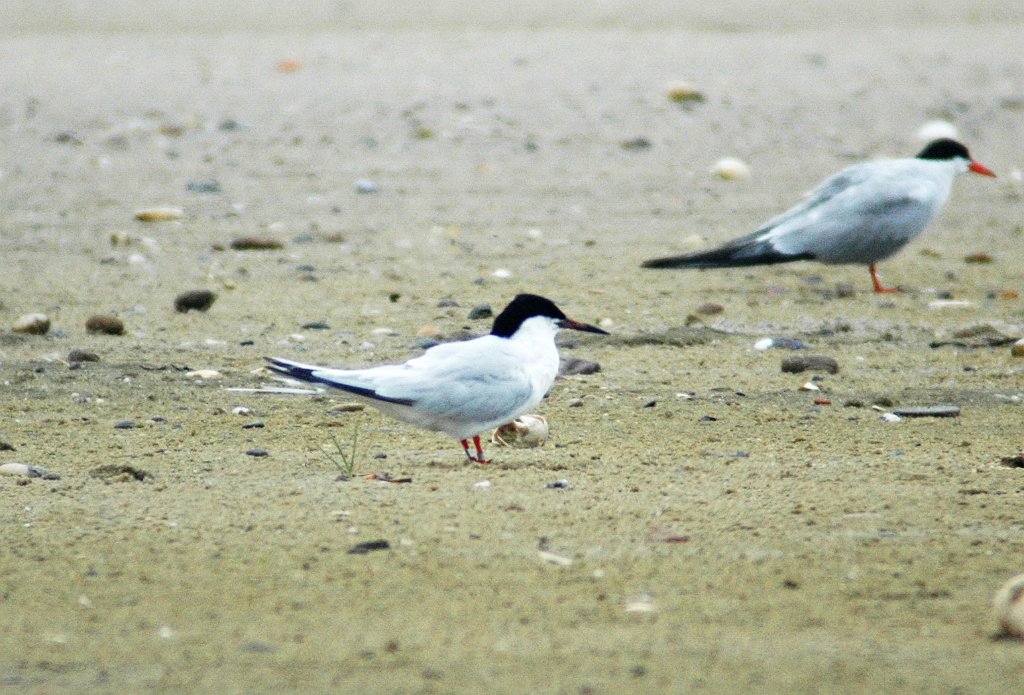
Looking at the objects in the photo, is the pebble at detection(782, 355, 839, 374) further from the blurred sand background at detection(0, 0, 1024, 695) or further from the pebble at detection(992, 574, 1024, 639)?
the pebble at detection(992, 574, 1024, 639)

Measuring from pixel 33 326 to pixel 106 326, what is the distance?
0.84ft

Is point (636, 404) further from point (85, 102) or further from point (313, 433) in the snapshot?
point (85, 102)

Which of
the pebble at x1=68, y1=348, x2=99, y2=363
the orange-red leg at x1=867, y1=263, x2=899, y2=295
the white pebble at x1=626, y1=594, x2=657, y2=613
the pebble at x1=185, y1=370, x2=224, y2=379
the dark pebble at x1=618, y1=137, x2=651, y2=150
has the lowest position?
the pebble at x1=68, y1=348, x2=99, y2=363

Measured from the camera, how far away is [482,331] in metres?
5.59

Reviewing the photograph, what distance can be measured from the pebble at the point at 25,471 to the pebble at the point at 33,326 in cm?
165

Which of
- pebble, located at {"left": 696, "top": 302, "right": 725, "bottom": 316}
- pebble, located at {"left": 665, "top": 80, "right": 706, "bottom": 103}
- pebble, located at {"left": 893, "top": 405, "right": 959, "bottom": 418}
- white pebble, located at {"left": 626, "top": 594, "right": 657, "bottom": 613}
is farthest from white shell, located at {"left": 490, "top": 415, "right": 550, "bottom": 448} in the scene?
pebble, located at {"left": 665, "top": 80, "right": 706, "bottom": 103}

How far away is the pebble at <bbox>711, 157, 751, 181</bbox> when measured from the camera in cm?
859

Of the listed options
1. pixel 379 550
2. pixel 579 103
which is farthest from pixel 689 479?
pixel 579 103

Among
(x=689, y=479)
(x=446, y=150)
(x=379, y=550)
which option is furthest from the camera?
(x=446, y=150)

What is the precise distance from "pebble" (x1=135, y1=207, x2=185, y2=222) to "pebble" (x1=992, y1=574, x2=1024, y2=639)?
5.55m

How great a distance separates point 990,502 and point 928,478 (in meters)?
0.24

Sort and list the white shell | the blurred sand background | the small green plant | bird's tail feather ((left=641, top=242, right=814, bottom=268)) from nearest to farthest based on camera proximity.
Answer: the blurred sand background < the small green plant < the white shell < bird's tail feather ((left=641, top=242, right=814, bottom=268))

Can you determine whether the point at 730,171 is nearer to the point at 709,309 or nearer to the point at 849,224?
the point at 849,224

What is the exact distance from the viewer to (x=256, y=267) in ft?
22.2
